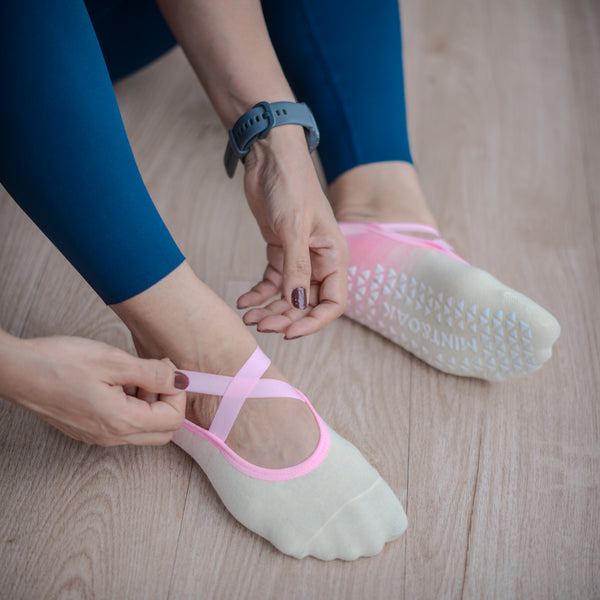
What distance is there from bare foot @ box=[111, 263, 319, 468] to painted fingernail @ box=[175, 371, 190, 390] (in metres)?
0.02

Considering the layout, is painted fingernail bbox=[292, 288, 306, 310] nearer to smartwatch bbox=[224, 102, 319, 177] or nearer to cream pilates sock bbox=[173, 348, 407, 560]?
cream pilates sock bbox=[173, 348, 407, 560]

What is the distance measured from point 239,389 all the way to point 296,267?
15 centimetres

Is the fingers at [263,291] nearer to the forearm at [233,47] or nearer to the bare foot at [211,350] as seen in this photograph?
the bare foot at [211,350]

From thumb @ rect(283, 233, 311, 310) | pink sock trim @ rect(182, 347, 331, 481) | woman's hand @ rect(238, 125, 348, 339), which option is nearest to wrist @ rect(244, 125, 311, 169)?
woman's hand @ rect(238, 125, 348, 339)

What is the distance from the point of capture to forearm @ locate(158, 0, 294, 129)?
2.22ft

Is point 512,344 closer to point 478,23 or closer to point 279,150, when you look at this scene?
point 279,150

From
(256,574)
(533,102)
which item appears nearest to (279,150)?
(256,574)

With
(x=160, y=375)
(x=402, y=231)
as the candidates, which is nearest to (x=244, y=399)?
(x=160, y=375)

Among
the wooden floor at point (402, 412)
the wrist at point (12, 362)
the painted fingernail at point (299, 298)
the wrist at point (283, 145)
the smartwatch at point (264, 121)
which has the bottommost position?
the wooden floor at point (402, 412)

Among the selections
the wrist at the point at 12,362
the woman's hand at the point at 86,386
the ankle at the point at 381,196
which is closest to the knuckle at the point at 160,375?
the woman's hand at the point at 86,386

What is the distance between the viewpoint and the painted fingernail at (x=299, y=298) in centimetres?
63

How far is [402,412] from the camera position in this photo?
746 mm

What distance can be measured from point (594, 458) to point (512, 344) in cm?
19

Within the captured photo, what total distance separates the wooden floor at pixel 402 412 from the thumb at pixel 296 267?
0.58 feet
